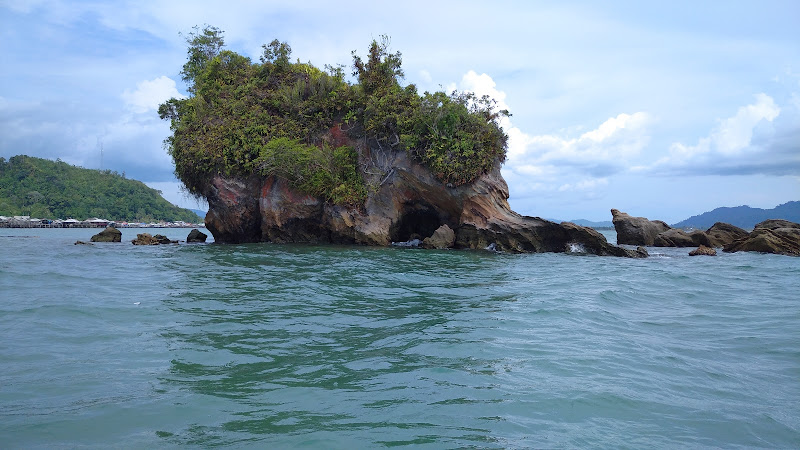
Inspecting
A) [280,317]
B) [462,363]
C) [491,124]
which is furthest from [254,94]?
[462,363]

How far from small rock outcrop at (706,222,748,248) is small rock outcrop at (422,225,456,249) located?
49.5 feet

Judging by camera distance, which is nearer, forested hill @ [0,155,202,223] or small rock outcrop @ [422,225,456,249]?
small rock outcrop @ [422,225,456,249]

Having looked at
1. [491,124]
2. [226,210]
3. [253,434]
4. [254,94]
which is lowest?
[253,434]

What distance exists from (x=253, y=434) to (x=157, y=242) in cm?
2498

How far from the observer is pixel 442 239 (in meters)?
23.2

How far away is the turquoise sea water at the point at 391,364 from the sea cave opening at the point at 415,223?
1355 centimetres

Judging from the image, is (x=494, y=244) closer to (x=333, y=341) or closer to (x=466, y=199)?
(x=466, y=199)

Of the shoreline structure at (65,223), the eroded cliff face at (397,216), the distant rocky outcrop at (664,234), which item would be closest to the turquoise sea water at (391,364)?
the eroded cliff face at (397,216)

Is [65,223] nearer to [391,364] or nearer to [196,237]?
[196,237]

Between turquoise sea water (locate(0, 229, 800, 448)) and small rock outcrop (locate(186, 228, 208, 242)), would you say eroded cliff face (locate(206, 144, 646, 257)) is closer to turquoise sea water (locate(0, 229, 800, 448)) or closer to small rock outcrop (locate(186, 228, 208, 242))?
small rock outcrop (locate(186, 228, 208, 242))

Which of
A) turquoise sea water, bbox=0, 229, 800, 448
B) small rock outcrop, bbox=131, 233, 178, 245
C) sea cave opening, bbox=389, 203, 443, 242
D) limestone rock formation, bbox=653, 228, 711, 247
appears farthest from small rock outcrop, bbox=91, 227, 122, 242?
limestone rock formation, bbox=653, 228, 711, 247

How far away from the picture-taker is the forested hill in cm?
7819

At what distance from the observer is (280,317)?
823 centimetres

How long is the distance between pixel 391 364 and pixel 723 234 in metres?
30.5
